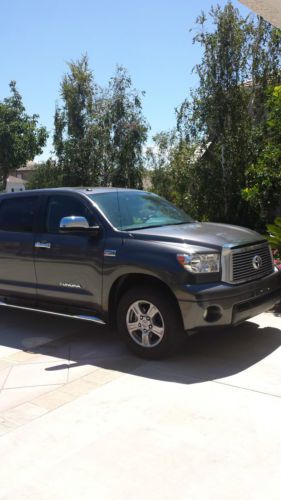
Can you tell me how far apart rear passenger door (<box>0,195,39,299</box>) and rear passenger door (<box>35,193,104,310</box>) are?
16cm

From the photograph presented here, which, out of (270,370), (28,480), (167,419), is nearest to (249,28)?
(270,370)

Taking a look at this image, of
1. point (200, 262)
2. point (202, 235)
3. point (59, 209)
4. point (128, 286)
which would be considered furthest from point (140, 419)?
point (59, 209)

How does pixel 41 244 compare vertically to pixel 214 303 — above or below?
above

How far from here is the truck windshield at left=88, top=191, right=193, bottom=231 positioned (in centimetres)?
569

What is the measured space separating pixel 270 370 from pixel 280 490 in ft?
6.32

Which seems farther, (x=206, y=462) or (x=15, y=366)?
(x=15, y=366)

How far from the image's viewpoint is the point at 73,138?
24.7 m

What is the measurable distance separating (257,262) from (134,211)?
1540 mm

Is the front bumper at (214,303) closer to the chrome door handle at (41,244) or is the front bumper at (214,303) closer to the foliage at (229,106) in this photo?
the chrome door handle at (41,244)

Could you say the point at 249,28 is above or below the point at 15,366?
above

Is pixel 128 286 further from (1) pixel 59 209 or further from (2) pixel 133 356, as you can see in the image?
(1) pixel 59 209

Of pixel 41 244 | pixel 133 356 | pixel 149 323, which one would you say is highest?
pixel 41 244

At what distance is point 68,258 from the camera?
18.8ft

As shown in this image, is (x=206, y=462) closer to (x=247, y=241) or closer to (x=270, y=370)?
(x=270, y=370)
